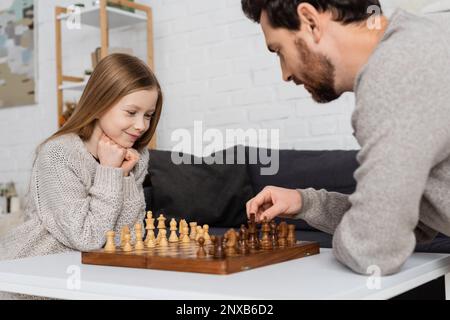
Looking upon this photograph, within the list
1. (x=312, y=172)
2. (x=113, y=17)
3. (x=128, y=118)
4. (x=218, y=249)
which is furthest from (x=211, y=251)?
(x=113, y=17)

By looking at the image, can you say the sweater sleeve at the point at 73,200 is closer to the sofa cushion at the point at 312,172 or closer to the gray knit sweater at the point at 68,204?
the gray knit sweater at the point at 68,204

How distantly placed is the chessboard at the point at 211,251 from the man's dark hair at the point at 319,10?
43 cm

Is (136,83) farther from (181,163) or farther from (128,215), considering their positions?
(181,163)

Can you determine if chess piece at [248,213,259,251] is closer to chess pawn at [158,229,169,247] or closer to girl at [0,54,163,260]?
chess pawn at [158,229,169,247]

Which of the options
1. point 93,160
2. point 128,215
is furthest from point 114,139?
point 128,215

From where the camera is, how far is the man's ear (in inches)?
43.3

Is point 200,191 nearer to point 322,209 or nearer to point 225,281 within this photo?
point 322,209

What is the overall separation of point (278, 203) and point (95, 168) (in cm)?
62

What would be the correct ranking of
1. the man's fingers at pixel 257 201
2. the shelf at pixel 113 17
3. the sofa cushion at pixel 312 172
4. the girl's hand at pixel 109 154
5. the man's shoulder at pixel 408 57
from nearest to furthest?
the man's shoulder at pixel 408 57 → the man's fingers at pixel 257 201 → the girl's hand at pixel 109 154 → the sofa cushion at pixel 312 172 → the shelf at pixel 113 17

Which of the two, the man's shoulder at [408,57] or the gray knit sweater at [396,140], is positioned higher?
the man's shoulder at [408,57]

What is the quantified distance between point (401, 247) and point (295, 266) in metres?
0.21

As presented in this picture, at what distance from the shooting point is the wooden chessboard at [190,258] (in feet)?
3.11

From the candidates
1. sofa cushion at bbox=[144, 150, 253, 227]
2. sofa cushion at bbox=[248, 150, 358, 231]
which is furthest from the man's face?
sofa cushion at bbox=[144, 150, 253, 227]

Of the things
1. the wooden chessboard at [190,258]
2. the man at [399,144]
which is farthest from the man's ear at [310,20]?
the wooden chessboard at [190,258]
